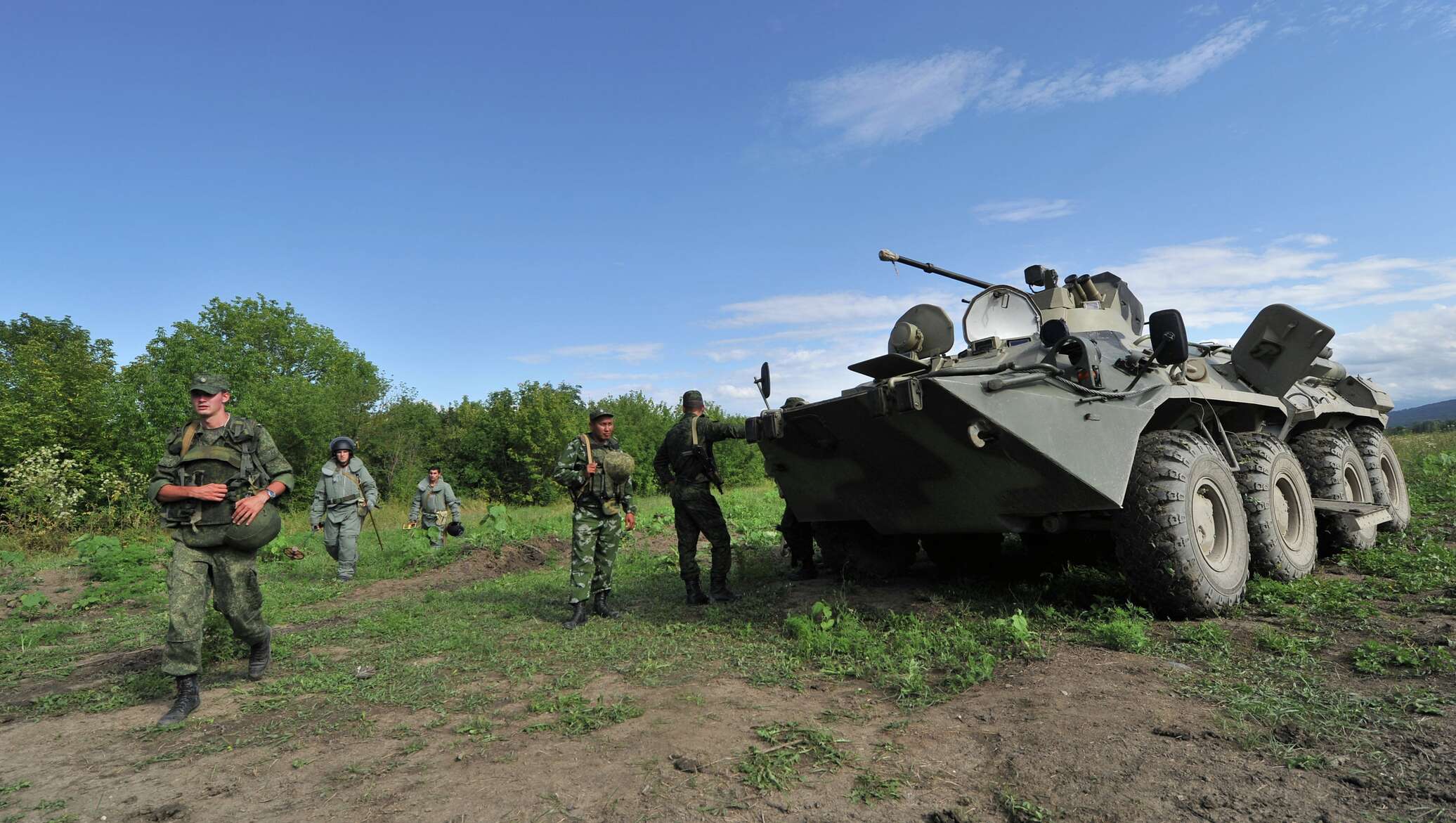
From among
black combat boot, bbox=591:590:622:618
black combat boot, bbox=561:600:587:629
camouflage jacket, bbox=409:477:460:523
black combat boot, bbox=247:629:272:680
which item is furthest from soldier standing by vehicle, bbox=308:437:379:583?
black combat boot, bbox=247:629:272:680

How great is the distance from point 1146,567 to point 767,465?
2692mm

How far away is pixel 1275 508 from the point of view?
18.9ft

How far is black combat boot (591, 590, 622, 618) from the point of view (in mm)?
6141

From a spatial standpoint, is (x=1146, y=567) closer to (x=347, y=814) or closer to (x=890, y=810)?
(x=890, y=810)

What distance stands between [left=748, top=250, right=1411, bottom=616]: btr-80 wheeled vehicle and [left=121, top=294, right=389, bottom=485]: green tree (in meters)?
26.6

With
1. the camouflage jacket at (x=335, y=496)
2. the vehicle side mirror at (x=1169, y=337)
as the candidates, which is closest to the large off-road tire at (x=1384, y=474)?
the vehicle side mirror at (x=1169, y=337)

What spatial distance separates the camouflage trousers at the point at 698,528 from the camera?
632cm

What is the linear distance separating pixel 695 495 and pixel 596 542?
2.83ft

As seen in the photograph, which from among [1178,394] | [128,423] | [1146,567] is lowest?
[1146,567]

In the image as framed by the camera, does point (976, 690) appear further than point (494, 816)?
Yes

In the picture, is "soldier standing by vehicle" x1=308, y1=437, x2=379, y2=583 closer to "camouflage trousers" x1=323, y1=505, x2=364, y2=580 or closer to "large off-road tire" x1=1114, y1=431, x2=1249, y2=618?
"camouflage trousers" x1=323, y1=505, x2=364, y2=580

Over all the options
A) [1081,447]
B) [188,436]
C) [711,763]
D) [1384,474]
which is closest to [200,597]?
[188,436]

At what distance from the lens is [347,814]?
2.67 meters

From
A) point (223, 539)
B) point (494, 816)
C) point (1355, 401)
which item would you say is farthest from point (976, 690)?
point (1355, 401)
